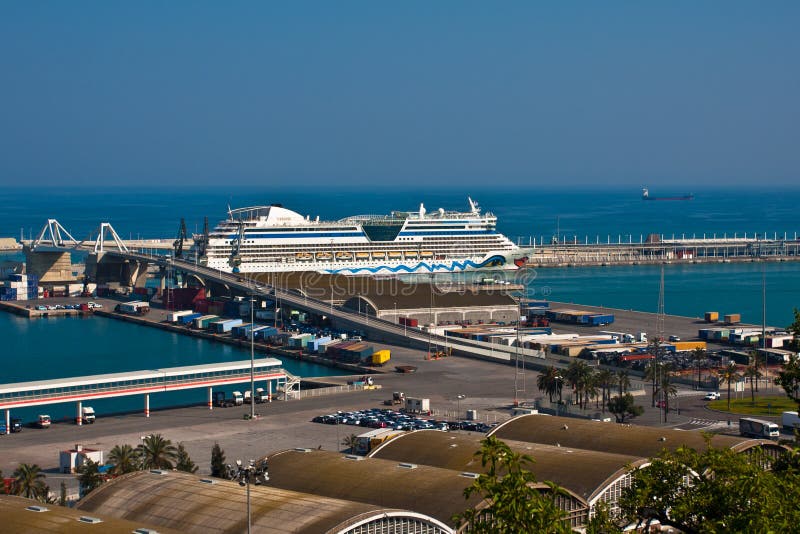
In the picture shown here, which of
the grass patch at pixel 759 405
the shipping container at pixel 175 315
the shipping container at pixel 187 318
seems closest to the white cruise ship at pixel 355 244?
the shipping container at pixel 175 315

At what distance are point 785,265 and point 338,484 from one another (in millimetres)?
79014

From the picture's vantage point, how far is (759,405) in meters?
35.6

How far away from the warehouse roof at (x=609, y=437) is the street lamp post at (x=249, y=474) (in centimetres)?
553

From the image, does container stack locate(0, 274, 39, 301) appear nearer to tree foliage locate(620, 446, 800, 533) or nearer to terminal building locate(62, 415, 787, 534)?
terminal building locate(62, 415, 787, 534)

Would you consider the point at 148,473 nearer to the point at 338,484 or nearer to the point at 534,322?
the point at 338,484

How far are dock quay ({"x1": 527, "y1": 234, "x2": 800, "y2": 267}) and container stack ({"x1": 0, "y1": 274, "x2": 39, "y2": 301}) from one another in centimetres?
3714

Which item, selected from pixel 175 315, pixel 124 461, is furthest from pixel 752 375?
pixel 175 315

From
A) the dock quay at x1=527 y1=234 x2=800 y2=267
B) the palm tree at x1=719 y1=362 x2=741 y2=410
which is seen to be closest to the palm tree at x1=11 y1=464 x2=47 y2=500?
the palm tree at x1=719 y1=362 x2=741 y2=410

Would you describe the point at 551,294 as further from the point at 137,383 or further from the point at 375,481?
the point at 375,481

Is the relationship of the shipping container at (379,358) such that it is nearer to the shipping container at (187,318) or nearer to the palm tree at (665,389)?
the palm tree at (665,389)

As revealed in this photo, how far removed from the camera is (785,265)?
9375cm

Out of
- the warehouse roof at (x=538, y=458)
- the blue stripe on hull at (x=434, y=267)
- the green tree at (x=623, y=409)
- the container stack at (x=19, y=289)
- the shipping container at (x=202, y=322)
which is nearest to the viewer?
the warehouse roof at (x=538, y=458)

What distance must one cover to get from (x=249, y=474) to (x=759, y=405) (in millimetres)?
23329

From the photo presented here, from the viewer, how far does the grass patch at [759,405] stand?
113 feet
